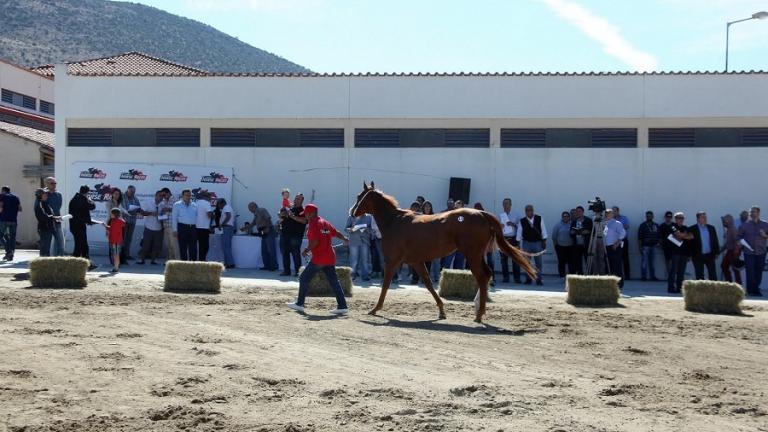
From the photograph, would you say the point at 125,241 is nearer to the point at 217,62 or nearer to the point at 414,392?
the point at 414,392

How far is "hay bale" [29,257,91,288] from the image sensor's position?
54.1 feet

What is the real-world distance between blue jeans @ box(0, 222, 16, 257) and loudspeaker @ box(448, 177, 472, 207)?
11837 millimetres

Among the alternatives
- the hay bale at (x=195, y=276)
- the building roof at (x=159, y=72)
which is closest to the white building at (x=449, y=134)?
the building roof at (x=159, y=72)

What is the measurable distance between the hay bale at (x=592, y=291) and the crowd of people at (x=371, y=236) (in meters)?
3.72

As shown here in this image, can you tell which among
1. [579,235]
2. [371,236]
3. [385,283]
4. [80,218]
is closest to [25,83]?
[80,218]

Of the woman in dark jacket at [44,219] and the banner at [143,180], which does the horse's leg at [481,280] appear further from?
the banner at [143,180]

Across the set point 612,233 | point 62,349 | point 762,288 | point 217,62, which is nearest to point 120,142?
point 612,233

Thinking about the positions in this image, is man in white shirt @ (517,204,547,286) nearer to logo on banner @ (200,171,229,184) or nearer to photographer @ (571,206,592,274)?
photographer @ (571,206,592,274)

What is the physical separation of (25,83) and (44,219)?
30.7 meters

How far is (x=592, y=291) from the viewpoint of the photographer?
16.2 metres

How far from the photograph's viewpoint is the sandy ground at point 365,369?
23.7 ft

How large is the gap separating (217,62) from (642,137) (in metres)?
90.1

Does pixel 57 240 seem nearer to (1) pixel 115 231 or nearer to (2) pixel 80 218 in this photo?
(2) pixel 80 218

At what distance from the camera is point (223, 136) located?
2533 cm
